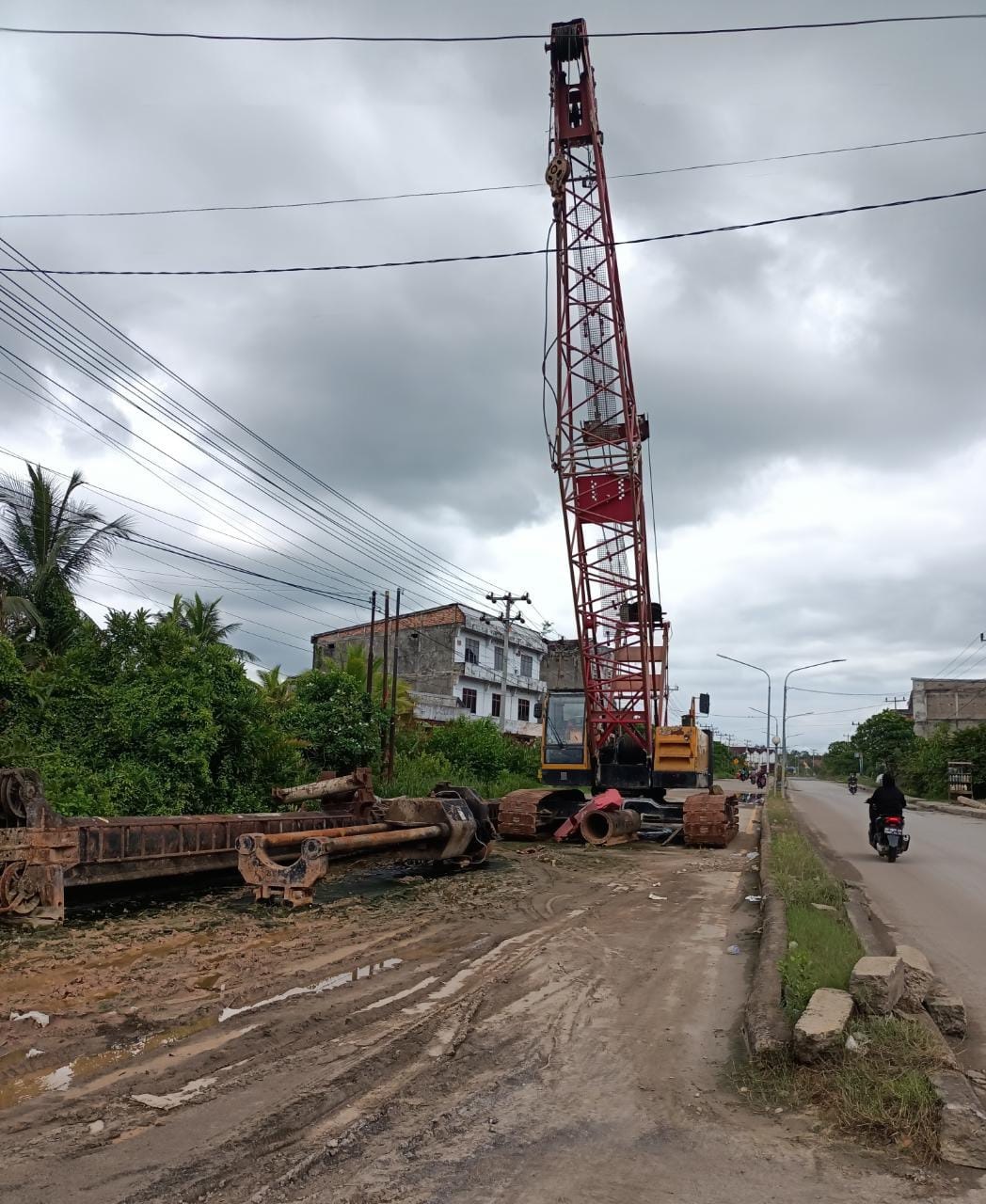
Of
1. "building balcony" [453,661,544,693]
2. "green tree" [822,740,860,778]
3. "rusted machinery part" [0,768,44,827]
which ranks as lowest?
"green tree" [822,740,860,778]

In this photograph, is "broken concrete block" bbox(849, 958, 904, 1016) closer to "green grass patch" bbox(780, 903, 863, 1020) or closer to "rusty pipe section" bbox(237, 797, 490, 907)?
"green grass patch" bbox(780, 903, 863, 1020)

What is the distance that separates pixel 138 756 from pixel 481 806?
480 centimetres

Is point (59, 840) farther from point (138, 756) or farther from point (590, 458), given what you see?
point (590, 458)

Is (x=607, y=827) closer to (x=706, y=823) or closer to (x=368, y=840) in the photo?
(x=706, y=823)

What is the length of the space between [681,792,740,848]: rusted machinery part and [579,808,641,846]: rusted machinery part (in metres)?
1.06

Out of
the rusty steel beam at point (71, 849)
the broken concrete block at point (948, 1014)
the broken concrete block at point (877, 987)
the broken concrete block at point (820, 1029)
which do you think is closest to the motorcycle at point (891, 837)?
the broken concrete block at point (948, 1014)

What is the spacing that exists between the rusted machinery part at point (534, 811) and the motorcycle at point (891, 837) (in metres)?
5.27

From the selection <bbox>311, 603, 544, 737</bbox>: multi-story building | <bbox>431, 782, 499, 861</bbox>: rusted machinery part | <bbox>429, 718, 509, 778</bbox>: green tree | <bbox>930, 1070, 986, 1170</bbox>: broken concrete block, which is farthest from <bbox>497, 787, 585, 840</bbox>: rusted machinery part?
<bbox>311, 603, 544, 737</bbox>: multi-story building

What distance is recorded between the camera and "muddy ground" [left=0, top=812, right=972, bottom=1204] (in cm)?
338

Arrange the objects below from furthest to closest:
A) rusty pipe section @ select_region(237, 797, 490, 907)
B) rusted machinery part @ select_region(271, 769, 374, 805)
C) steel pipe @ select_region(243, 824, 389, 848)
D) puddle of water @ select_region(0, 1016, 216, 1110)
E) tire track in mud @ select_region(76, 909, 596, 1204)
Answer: rusted machinery part @ select_region(271, 769, 374, 805) → steel pipe @ select_region(243, 824, 389, 848) → rusty pipe section @ select_region(237, 797, 490, 907) → puddle of water @ select_region(0, 1016, 216, 1110) → tire track in mud @ select_region(76, 909, 596, 1204)

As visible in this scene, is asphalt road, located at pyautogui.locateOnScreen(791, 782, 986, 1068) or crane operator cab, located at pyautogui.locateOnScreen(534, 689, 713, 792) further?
crane operator cab, located at pyautogui.locateOnScreen(534, 689, 713, 792)

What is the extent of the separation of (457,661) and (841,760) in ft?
231

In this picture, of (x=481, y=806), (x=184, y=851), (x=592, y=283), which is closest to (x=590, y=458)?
(x=592, y=283)

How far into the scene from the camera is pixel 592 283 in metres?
18.2
